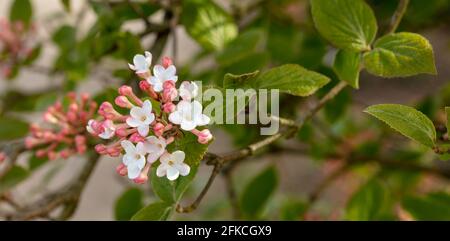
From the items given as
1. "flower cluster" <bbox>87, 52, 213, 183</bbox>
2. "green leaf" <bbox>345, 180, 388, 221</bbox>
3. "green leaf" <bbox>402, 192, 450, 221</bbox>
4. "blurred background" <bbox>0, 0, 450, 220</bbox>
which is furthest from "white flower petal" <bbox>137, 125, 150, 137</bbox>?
"green leaf" <bbox>402, 192, 450, 221</bbox>

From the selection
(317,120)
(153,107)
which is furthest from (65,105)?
(317,120)

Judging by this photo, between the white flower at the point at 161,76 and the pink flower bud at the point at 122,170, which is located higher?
the white flower at the point at 161,76

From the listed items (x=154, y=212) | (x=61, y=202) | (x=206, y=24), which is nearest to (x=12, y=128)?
(x=61, y=202)

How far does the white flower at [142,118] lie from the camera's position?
1.88 feet

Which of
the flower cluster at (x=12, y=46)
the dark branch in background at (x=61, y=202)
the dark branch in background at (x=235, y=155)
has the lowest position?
the dark branch in background at (x=61, y=202)

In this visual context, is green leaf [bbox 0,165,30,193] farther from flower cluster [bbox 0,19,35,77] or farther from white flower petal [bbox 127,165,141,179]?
white flower petal [bbox 127,165,141,179]

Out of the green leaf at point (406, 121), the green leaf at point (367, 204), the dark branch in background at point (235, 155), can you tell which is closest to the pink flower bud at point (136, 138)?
the dark branch in background at point (235, 155)

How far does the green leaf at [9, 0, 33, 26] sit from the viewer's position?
113 centimetres

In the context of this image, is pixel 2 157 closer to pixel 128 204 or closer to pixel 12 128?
pixel 128 204

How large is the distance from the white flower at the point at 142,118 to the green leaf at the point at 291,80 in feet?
0.45

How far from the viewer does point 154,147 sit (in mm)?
589

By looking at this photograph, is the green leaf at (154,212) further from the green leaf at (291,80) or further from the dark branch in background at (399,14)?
the dark branch in background at (399,14)
